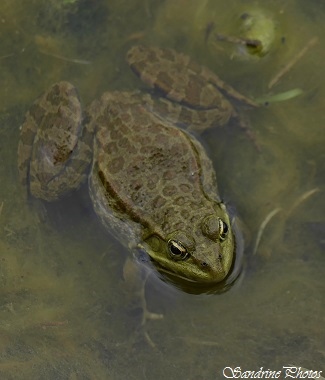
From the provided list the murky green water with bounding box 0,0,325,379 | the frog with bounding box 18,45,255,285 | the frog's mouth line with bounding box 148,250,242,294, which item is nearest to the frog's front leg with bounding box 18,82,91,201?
the frog with bounding box 18,45,255,285

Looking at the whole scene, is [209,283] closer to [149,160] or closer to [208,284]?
[208,284]

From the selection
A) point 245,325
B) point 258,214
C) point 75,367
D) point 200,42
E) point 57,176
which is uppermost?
point 200,42

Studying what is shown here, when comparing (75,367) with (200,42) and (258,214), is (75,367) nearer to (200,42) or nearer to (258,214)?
(258,214)

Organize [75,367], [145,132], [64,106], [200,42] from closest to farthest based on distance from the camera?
[75,367] → [145,132] → [64,106] → [200,42]

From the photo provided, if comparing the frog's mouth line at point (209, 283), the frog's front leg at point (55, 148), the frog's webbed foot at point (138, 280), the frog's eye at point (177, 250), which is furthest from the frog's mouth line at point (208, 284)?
the frog's front leg at point (55, 148)

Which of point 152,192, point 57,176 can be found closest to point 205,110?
point 152,192

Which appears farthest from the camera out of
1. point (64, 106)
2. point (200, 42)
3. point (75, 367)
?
point (200, 42)

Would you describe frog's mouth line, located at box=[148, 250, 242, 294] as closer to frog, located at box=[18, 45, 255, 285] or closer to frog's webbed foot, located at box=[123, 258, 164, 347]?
frog, located at box=[18, 45, 255, 285]

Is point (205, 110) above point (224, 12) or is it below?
below
